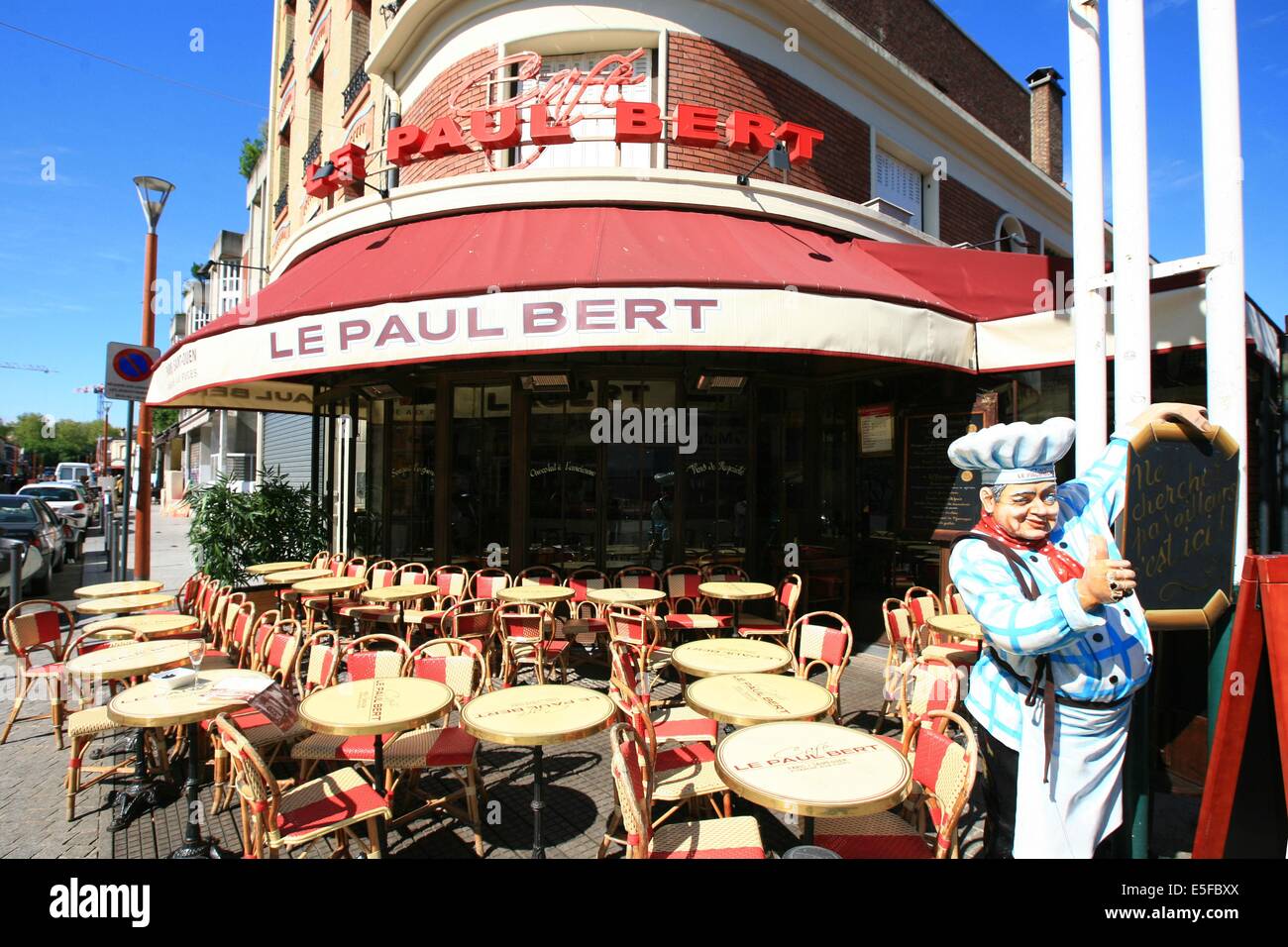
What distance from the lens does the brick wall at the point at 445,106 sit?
26.7 feet

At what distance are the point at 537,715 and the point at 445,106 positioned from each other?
8.17 meters

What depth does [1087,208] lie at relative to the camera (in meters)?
3.48

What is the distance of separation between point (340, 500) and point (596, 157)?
6.58m

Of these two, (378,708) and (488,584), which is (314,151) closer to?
(488,584)

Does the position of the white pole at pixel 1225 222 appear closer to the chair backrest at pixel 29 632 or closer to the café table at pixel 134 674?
the café table at pixel 134 674

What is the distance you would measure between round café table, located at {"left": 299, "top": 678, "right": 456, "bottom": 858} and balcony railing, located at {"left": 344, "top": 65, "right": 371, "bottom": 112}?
1205cm

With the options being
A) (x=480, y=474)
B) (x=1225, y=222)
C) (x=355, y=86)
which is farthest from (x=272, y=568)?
(x=355, y=86)

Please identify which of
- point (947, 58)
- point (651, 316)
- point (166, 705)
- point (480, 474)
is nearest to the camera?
point (166, 705)

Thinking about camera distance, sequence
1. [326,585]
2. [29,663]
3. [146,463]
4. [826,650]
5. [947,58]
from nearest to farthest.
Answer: [826,650]
[29,663]
[326,585]
[146,463]
[947,58]

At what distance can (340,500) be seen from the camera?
10578mm

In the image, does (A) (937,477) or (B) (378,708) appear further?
(A) (937,477)

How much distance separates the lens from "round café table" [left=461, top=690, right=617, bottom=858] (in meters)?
3.07
